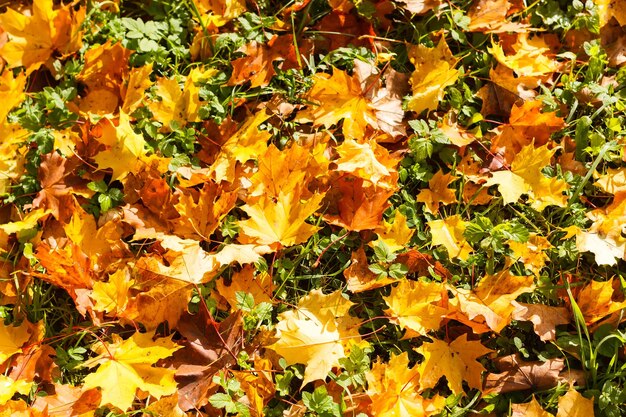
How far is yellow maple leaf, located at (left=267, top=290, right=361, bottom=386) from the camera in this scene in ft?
5.53

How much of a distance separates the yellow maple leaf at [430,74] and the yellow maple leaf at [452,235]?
39 cm

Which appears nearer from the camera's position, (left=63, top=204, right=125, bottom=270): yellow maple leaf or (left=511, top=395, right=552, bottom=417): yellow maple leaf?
(left=511, top=395, right=552, bottom=417): yellow maple leaf

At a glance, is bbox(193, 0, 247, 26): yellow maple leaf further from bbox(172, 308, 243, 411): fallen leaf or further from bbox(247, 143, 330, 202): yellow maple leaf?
bbox(172, 308, 243, 411): fallen leaf

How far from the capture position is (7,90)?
6.75ft

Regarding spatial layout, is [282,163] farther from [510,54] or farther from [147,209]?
[510,54]

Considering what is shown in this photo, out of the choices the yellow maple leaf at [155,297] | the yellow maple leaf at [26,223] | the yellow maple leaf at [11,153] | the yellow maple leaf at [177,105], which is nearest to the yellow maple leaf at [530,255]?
the yellow maple leaf at [155,297]

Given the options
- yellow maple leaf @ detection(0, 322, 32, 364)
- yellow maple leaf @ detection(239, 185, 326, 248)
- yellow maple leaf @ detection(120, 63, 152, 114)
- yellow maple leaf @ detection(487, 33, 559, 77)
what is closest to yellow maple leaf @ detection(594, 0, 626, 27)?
yellow maple leaf @ detection(487, 33, 559, 77)

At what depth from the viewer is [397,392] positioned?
5.56 feet

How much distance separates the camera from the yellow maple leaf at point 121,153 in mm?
1932

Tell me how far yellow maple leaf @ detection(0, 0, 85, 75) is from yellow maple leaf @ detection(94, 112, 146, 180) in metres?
0.42

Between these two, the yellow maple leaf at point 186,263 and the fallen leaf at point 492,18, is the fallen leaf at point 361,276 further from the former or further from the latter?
the fallen leaf at point 492,18

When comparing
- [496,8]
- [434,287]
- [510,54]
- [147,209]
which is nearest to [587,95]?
[510,54]

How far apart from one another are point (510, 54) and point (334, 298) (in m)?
1.08

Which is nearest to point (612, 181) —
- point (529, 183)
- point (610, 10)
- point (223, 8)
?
point (529, 183)
